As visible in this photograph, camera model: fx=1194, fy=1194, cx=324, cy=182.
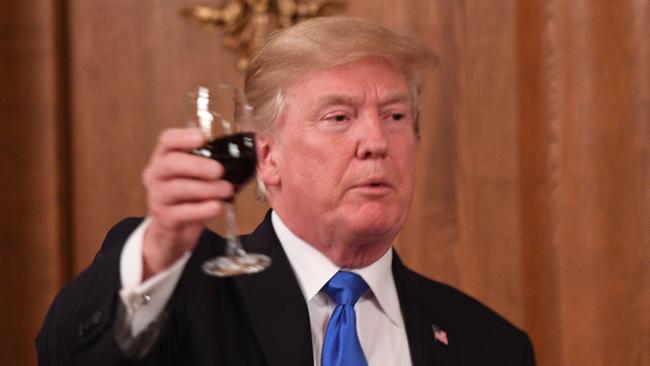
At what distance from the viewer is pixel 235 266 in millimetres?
1789

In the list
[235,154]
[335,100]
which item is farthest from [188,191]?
A: [335,100]

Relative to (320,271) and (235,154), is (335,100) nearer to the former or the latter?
(320,271)

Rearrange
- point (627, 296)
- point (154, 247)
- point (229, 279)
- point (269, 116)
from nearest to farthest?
point (154, 247), point (229, 279), point (269, 116), point (627, 296)

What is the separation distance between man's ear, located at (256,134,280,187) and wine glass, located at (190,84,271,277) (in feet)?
1.88

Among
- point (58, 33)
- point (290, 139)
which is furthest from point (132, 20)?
point (290, 139)

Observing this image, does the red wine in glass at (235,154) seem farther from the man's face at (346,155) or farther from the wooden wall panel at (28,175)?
the wooden wall panel at (28,175)

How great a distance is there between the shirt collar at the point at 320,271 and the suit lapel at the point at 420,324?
0.07 feet

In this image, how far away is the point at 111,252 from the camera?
5.88 feet

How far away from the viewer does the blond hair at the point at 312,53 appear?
7.46ft

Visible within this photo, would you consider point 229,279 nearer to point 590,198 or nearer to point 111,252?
point 111,252

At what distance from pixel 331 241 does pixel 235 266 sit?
0.50 m

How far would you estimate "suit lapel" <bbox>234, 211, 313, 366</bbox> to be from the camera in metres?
2.11

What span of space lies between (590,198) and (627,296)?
0.96 feet

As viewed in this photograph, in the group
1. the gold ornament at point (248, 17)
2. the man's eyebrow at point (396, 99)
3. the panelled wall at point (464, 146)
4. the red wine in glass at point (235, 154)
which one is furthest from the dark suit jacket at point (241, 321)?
the gold ornament at point (248, 17)
